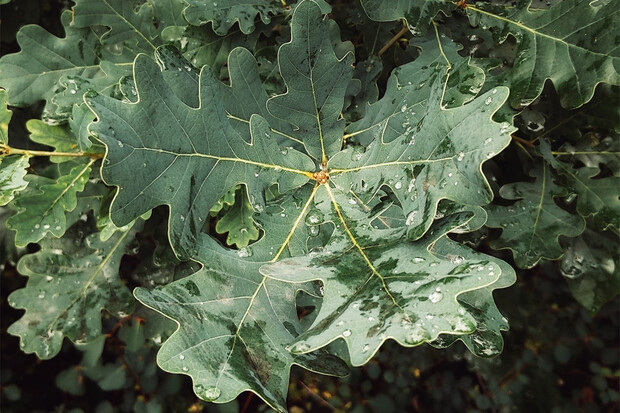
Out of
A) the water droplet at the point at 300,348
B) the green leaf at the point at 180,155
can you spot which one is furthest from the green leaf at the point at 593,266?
the water droplet at the point at 300,348

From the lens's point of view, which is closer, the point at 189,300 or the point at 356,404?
the point at 189,300

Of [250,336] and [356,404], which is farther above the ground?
[250,336]

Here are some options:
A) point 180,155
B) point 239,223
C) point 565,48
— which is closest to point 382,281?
point 180,155

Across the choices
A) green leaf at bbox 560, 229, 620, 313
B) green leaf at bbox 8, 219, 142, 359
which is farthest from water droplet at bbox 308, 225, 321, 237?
green leaf at bbox 560, 229, 620, 313

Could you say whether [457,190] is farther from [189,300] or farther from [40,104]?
Result: [40,104]

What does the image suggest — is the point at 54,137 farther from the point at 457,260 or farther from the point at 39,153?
the point at 457,260

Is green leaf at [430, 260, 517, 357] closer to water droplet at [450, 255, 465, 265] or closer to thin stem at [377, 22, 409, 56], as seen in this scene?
water droplet at [450, 255, 465, 265]

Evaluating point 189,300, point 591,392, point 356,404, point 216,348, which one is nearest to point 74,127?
point 189,300

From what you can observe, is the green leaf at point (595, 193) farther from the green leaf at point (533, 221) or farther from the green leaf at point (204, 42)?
the green leaf at point (204, 42)
